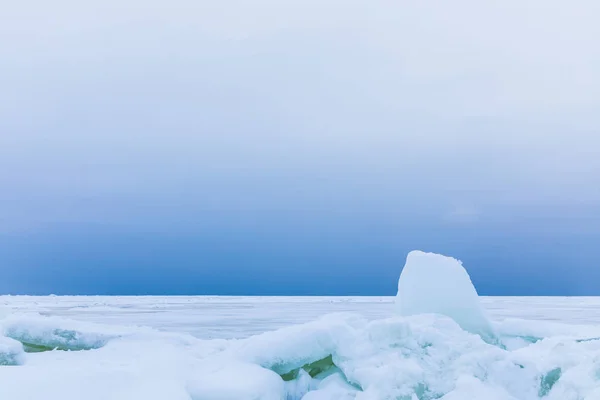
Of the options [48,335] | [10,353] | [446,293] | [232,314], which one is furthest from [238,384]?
[232,314]

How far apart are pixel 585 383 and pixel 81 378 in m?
5.29

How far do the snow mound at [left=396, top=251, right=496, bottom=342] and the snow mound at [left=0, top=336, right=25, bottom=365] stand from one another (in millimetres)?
5479

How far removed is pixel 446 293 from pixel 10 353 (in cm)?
598

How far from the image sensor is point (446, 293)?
28.8 feet

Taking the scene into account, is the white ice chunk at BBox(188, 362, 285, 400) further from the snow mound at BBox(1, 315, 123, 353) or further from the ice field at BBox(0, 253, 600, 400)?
the snow mound at BBox(1, 315, 123, 353)

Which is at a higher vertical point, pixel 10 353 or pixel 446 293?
pixel 446 293

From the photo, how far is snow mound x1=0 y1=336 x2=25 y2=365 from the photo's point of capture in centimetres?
665

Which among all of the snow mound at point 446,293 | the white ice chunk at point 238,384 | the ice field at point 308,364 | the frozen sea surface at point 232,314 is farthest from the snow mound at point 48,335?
the frozen sea surface at point 232,314

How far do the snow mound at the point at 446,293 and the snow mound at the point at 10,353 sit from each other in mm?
5479

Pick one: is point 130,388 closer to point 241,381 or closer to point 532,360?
point 241,381

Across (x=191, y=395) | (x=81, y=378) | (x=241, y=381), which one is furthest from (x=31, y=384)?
(x=241, y=381)

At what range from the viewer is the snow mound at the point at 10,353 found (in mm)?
6652

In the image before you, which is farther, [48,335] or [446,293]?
[446,293]

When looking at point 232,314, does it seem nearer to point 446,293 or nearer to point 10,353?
point 446,293
